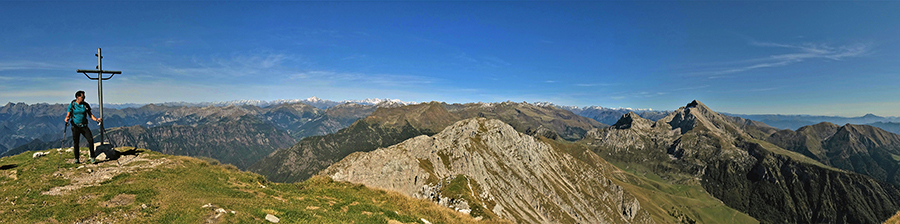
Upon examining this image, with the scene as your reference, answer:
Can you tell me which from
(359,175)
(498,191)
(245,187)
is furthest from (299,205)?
(498,191)

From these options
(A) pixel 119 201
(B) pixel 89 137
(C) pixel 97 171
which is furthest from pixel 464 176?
(A) pixel 119 201

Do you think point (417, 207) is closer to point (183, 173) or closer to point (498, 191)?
point (183, 173)

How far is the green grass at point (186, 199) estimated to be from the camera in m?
16.0

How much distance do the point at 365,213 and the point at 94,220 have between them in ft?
45.5

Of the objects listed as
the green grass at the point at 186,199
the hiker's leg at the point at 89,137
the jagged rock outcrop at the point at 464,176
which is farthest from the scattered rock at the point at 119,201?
the jagged rock outcrop at the point at 464,176

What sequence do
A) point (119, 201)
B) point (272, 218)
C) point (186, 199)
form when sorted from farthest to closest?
point (186, 199) < point (272, 218) < point (119, 201)

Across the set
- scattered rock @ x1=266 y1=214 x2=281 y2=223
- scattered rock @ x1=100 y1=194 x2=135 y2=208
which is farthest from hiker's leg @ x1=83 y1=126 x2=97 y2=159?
scattered rock @ x1=266 y1=214 x2=281 y2=223

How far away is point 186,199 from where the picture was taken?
18.7 m

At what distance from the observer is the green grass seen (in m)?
16.0

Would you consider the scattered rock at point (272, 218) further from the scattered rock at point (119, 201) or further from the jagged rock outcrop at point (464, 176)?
the jagged rock outcrop at point (464, 176)

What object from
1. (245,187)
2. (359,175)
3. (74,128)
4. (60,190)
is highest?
(74,128)

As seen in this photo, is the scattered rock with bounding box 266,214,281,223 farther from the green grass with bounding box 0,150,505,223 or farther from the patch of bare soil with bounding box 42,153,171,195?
the patch of bare soil with bounding box 42,153,171,195

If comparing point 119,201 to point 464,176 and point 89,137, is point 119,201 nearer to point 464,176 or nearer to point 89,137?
point 89,137

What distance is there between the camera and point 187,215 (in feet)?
54.4
